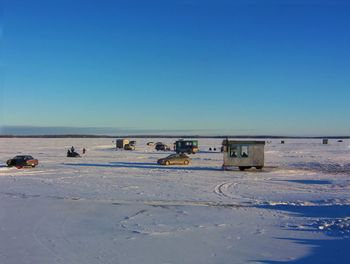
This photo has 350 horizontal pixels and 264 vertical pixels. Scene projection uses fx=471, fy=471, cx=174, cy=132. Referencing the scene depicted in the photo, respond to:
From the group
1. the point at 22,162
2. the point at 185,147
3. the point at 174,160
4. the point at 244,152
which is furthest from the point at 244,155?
the point at 185,147

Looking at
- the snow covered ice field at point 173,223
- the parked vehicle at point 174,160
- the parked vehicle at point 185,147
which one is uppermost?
the parked vehicle at point 185,147

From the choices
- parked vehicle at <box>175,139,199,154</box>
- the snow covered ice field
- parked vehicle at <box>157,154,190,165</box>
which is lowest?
the snow covered ice field

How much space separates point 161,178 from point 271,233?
1613 centimetres

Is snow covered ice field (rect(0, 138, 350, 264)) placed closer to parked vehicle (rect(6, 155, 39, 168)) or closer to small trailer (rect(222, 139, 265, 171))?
small trailer (rect(222, 139, 265, 171))

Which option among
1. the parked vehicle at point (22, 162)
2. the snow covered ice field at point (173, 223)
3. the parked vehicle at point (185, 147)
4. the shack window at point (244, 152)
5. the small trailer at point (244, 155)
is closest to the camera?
the snow covered ice field at point (173, 223)

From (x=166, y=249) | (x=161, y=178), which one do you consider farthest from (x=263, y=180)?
(x=166, y=249)

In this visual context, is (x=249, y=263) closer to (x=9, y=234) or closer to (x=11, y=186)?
(x=9, y=234)

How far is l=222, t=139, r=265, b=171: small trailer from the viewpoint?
35.2 meters

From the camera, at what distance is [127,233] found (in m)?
12.4

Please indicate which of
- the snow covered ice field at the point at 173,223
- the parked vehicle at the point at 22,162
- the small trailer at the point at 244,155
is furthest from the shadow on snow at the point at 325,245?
the parked vehicle at the point at 22,162

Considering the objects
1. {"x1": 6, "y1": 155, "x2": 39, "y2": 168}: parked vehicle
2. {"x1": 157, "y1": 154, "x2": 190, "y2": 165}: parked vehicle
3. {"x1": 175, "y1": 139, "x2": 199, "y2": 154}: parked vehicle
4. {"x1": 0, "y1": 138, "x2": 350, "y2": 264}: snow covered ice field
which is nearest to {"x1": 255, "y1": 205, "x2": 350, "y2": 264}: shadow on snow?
{"x1": 0, "y1": 138, "x2": 350, "y2": 264}: snow covered ice field

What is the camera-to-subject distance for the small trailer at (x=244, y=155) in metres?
35.2

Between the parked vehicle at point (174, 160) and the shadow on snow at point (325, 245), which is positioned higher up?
the parked vehicle at point (174, 160)

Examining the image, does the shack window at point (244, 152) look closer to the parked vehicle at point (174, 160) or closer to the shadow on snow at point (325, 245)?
the parked vehicle at point (174, 160)
